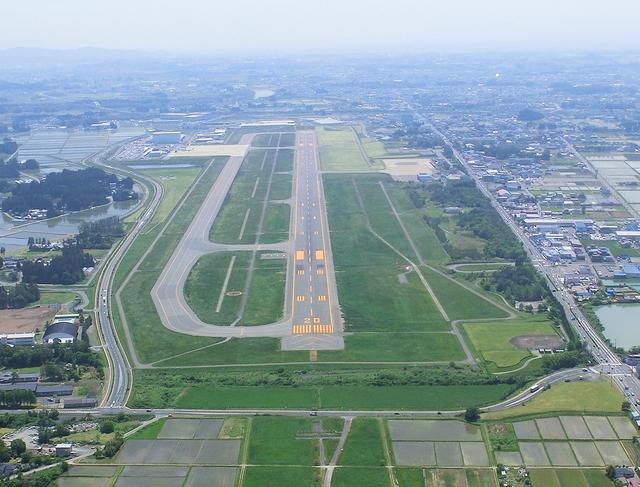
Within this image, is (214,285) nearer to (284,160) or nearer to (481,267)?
(481,267)

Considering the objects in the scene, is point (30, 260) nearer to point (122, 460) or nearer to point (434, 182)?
point (122, 460)

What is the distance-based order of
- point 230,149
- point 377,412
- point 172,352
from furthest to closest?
point 230,149
point 172,352
point 377,412

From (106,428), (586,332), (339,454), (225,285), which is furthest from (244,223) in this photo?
(339,454)

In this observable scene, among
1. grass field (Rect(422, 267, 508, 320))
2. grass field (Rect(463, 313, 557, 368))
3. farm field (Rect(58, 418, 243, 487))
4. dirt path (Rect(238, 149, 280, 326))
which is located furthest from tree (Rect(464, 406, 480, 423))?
dirt path (Rect(238, 149, 280, 326))

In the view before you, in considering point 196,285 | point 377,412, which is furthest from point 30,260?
point 377,412

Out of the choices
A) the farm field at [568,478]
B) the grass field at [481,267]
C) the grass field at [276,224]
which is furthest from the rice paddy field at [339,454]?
the grass field at [276,224]

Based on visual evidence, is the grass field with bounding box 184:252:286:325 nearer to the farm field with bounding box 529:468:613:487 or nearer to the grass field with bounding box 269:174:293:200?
the grass field with bounding box 269:174:293:200

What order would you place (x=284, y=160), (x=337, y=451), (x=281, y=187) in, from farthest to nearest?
(x=284, y=160)
(x=281, y=187)
(x=337, y=451)
